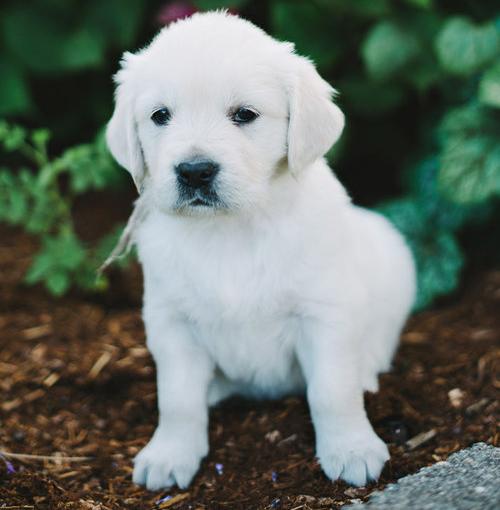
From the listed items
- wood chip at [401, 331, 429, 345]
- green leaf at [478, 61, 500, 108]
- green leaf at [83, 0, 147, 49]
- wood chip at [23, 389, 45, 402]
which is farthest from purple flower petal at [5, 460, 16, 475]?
green leaf at [83, 0, 147, 49]

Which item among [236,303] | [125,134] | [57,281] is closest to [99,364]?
[57,281]

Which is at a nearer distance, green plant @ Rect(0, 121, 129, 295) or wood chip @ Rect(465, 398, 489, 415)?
wood chip @ Rect(465, 398, 489, 415)

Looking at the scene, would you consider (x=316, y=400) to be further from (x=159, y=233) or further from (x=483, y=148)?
(x=483, y=148)

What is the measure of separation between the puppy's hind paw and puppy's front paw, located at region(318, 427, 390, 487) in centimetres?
53

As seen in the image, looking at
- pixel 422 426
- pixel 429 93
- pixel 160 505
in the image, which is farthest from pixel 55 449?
pixel 429 93

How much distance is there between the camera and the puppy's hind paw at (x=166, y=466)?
325 centimetres

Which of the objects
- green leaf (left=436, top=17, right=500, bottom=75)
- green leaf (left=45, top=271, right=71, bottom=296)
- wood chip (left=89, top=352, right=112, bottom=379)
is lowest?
wood chip (left=89, top=352, right=112, bottom=379)

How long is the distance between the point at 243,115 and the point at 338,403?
119 centimetres

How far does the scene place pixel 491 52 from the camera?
14.7 ft

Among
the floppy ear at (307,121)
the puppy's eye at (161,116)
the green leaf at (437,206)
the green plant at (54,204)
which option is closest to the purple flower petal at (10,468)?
the green plant at (54,204)

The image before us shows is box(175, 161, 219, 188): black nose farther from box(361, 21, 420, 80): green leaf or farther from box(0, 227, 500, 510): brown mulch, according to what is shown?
box(361, 21, 420, 80): green leaf

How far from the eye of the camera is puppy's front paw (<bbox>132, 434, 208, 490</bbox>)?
3254mm

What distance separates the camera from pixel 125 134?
10.6ft

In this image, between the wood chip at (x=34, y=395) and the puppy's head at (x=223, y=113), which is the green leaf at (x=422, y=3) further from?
the wood chip at (x=34, y=395)
